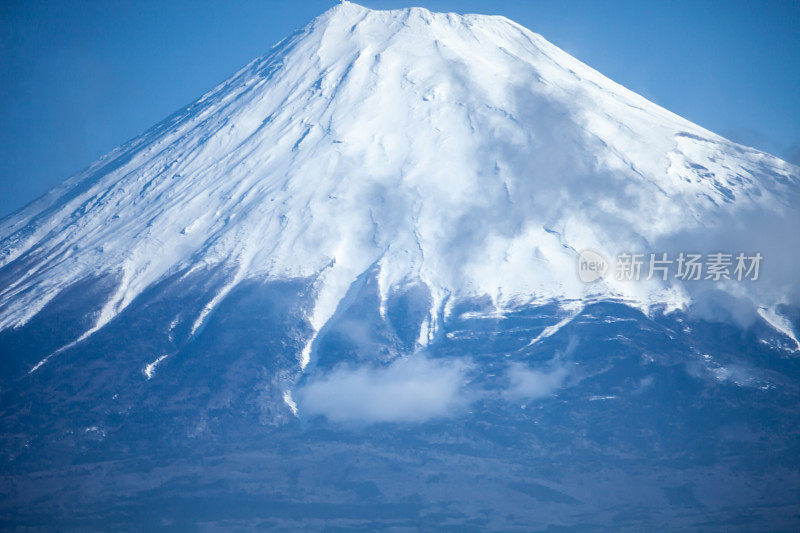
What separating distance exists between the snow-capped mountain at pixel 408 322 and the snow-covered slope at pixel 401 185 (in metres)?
0.35

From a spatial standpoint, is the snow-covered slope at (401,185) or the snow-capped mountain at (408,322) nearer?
the snow-capped mountain at (408,322)

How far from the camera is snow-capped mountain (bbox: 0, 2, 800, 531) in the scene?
6444 cm

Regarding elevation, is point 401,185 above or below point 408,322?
above

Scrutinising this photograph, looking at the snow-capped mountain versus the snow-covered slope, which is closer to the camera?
the snow-capped mountain

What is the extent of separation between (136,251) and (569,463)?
46.0 meters

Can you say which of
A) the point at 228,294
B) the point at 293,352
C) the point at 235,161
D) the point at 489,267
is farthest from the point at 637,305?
the point at 235,161

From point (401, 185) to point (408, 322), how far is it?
19061mm

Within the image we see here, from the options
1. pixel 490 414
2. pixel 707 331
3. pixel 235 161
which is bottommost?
pixel 490 414

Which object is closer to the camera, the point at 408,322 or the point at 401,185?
the point at 408,322

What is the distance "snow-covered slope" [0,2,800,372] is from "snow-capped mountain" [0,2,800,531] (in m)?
0.35

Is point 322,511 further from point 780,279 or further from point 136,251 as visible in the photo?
point 780,279

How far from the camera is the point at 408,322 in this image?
254 feet

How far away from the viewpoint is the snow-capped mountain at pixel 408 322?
64.4 metres

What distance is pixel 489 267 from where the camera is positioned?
81.8m
